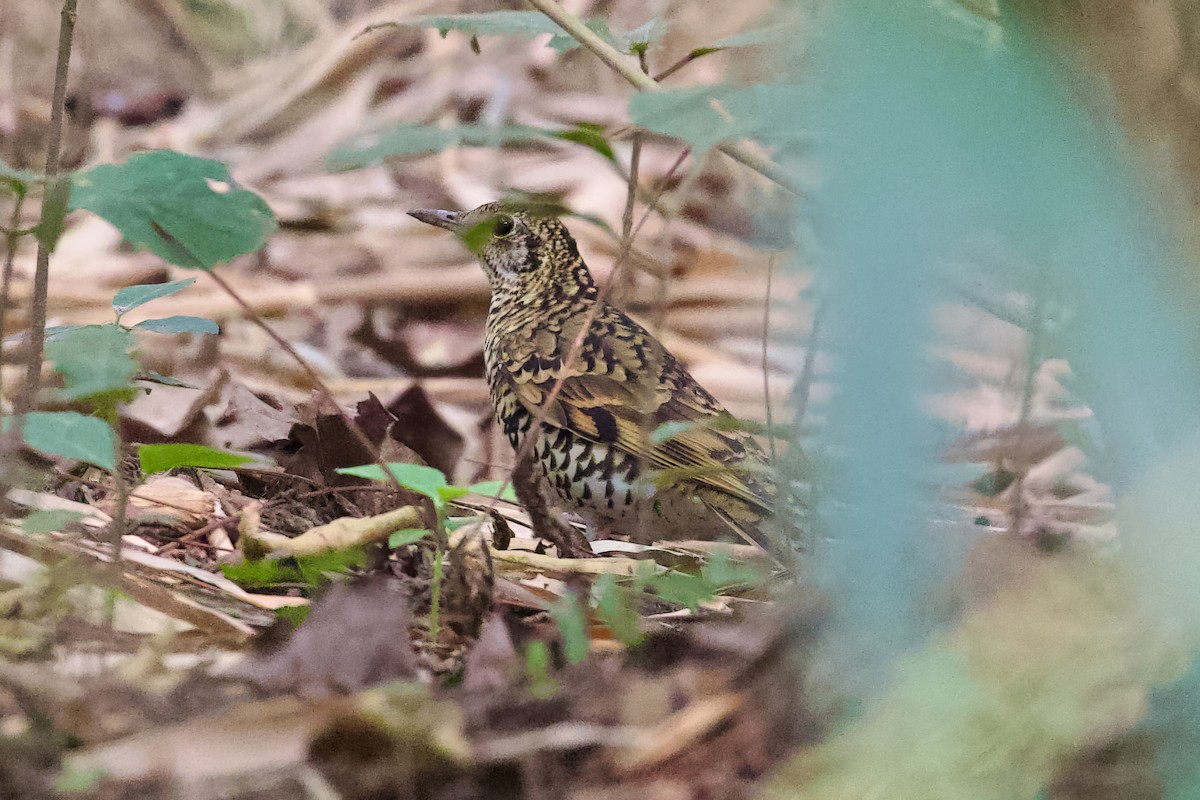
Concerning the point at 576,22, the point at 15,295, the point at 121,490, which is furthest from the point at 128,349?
the point at 15,295

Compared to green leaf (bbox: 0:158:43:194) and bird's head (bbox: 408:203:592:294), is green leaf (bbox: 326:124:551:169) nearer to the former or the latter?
green leaf (bbox: 0:158:43:194)

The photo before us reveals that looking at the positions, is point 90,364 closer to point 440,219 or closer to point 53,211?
point 53,211

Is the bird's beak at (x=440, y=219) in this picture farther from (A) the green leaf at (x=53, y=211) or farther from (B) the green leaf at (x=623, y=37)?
(A) the green leaf at (x=53, y=211)

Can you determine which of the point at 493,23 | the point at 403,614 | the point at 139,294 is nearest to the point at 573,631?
the point at 403,614

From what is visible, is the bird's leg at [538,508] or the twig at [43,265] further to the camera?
the bird's leg at [538,508]

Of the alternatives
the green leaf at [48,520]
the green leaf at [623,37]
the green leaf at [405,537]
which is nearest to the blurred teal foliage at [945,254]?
the green leaf at [405,537]

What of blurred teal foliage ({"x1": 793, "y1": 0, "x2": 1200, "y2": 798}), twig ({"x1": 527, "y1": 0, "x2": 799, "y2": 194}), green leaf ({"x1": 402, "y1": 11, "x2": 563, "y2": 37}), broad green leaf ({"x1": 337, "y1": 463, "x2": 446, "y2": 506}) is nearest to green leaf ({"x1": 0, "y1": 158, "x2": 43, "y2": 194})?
broad green leaf ({"x1": 337, "y1": 463, "x2": 446, "y2": 506})
